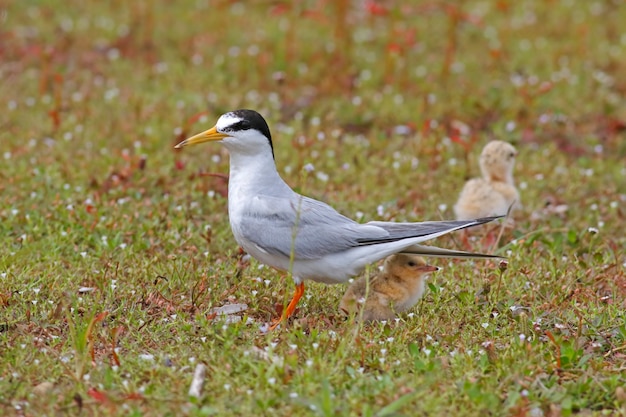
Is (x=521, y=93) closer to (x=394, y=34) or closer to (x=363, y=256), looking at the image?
(x=394, y=34)

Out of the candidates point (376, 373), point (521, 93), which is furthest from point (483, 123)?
point (376, 373)

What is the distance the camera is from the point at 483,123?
1020cm

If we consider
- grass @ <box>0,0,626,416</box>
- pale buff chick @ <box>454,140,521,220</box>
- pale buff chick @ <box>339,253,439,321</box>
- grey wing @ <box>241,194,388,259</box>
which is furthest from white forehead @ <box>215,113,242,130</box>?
pale buff chick @ <box>454,140,521,220</box>

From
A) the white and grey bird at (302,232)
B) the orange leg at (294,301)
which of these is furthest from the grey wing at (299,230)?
the orange leg at (294,301)

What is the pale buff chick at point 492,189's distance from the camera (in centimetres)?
795

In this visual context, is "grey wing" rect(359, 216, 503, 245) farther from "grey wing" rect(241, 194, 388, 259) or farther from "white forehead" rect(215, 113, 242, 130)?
"white forehead" rect(215, 113, 242, 130)

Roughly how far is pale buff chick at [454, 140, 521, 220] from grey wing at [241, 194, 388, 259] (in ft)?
6.97

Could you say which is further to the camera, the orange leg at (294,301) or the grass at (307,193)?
the orange leg at (294,301)

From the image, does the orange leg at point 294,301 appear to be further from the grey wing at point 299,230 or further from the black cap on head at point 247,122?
the black cap on head at point 247,122

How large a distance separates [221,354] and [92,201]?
2.97m

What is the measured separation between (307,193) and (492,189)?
161 centimetres

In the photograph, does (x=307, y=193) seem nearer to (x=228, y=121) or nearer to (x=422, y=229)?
(x=228, y=121)

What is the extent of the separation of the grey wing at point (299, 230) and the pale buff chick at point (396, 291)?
1.07 ft

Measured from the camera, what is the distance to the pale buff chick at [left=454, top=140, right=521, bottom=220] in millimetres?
7945
